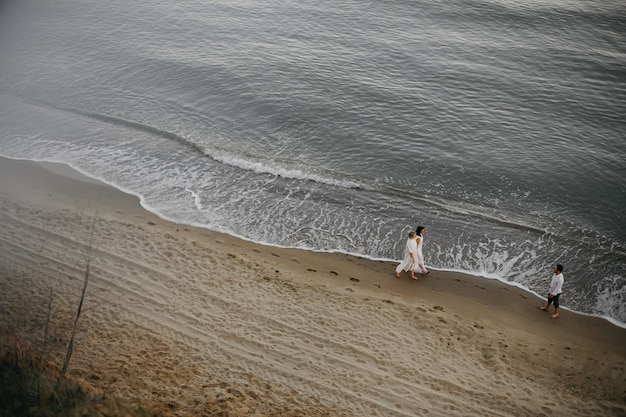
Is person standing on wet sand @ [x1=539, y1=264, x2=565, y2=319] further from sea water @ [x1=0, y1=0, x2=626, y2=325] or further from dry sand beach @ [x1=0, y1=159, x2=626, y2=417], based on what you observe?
sea water @ [x1=0, y1=0, x2=626, y2=325]

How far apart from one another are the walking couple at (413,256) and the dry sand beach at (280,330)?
1.34 feet

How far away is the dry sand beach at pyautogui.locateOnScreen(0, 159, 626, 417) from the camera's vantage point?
426 inches

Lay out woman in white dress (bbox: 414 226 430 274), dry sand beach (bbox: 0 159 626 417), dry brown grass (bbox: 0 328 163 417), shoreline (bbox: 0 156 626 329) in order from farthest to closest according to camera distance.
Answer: woman in white dress (bbox: 414 226 430 274) < shoreline (bbox: 0 156 626 329) < dry sand beach (bbox: 0 159 626 417) < dry brown grass (bbox: 0 328 163 417)

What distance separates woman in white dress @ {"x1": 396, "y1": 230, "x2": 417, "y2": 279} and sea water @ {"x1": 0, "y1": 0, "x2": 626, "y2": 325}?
1250 millimetres

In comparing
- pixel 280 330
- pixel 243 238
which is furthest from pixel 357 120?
pixel 280 330

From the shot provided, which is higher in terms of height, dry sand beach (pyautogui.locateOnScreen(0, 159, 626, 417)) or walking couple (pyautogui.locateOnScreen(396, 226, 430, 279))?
walking couple (pyautogui.locateOnScreen(396, 226, 430, 279))

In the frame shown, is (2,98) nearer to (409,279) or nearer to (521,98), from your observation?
(409,279)

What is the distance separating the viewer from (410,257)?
15016mm

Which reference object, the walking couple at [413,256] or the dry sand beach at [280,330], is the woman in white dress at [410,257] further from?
the dry sand beach at [280,330]

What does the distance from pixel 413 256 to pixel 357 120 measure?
1070 centimetres

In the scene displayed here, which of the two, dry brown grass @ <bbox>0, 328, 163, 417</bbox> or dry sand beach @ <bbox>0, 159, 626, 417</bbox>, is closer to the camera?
dry brown grass @ <bbox>0, 328, 163, 417</bbox>

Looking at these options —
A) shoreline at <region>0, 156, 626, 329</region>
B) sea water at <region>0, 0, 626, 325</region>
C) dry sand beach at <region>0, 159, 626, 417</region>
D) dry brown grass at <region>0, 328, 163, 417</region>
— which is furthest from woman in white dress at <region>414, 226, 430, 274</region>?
dry brown grass at <region>0, 328, 163, 417</region>

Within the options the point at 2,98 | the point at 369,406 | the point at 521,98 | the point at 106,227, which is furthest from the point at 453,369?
the point at 2,98

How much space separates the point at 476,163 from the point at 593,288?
7.38 meters
